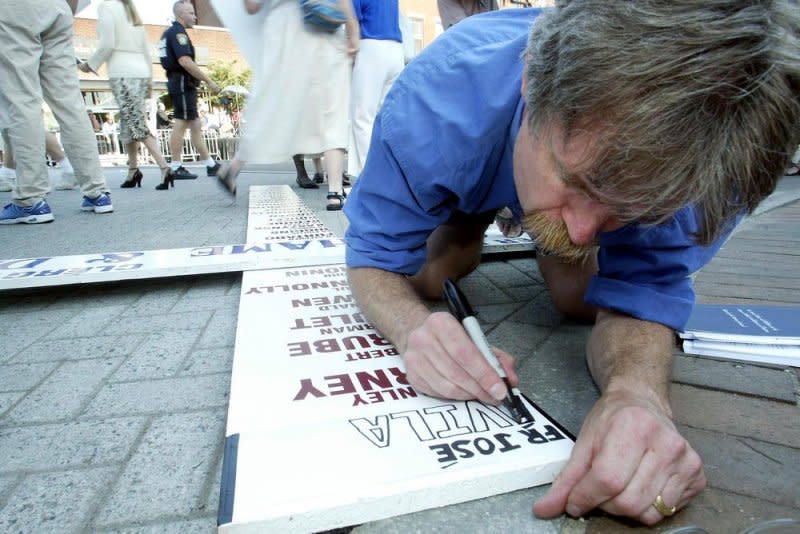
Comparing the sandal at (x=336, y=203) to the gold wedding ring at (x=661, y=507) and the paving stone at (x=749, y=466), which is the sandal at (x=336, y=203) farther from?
the gold wedding ring at (x=661, y=507)

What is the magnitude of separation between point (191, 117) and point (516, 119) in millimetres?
4800

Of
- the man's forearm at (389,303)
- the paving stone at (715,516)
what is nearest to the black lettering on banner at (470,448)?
the paving stone at (715,516)

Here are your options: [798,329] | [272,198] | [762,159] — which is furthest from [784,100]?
[272,198]

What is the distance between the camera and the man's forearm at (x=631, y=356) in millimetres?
881

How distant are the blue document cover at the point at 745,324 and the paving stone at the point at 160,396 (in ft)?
3.81

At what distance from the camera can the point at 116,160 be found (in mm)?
12211

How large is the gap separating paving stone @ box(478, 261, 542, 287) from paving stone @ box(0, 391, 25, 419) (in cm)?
149

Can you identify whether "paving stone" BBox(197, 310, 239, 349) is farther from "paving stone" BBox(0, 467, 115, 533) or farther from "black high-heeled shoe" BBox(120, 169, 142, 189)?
"black high-heeled shoe" BBox(120, 169, 142, 189)

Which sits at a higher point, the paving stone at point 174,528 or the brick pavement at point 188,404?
the paving stone at point 174,528

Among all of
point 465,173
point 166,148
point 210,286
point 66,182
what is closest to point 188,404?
point 465,173

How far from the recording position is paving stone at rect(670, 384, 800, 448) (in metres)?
0.96

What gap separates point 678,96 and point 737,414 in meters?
0.74

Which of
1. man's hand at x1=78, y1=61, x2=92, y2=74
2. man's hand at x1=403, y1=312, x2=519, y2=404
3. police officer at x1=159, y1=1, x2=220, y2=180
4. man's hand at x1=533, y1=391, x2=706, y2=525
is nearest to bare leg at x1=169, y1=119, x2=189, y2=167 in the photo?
police officer at x1=159, y1=1, x2=220, y2=180

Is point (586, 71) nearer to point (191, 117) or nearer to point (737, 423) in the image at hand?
point (737, 423)
